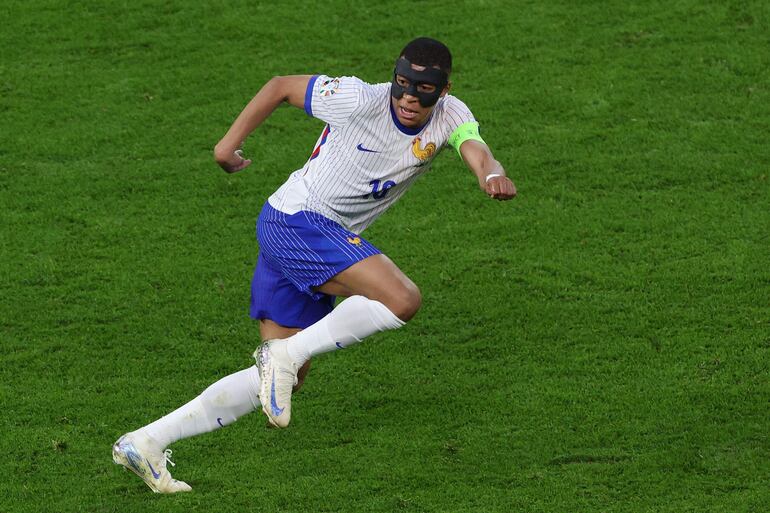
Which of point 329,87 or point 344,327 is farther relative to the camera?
point 329,87

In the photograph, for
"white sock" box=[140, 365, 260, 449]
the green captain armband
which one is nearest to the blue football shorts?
"white sock" box=[140, 365, 260, 449]

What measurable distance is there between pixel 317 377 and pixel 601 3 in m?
5.22

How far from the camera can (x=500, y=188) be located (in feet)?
17.2

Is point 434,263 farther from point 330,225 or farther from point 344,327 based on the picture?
point 344,327

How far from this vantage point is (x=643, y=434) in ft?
21.2

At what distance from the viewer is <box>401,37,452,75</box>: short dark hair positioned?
5.78m

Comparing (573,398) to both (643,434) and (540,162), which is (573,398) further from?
(540,162)

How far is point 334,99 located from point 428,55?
1.56ft

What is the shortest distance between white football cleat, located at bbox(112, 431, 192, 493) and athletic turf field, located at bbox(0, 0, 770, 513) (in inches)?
3.7

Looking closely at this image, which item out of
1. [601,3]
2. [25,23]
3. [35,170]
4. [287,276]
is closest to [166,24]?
[25,23]

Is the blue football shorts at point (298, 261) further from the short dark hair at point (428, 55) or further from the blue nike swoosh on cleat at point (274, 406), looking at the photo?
the short dark hair at point (428, 55)

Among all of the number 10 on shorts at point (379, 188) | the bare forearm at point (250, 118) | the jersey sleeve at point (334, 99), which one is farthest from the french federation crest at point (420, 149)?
the bare forearm at point (250, 118)

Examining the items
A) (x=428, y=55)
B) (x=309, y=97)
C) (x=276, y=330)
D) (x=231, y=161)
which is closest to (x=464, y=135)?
(x=428, y=55)

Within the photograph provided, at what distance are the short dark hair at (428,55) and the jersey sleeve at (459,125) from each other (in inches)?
8.5
